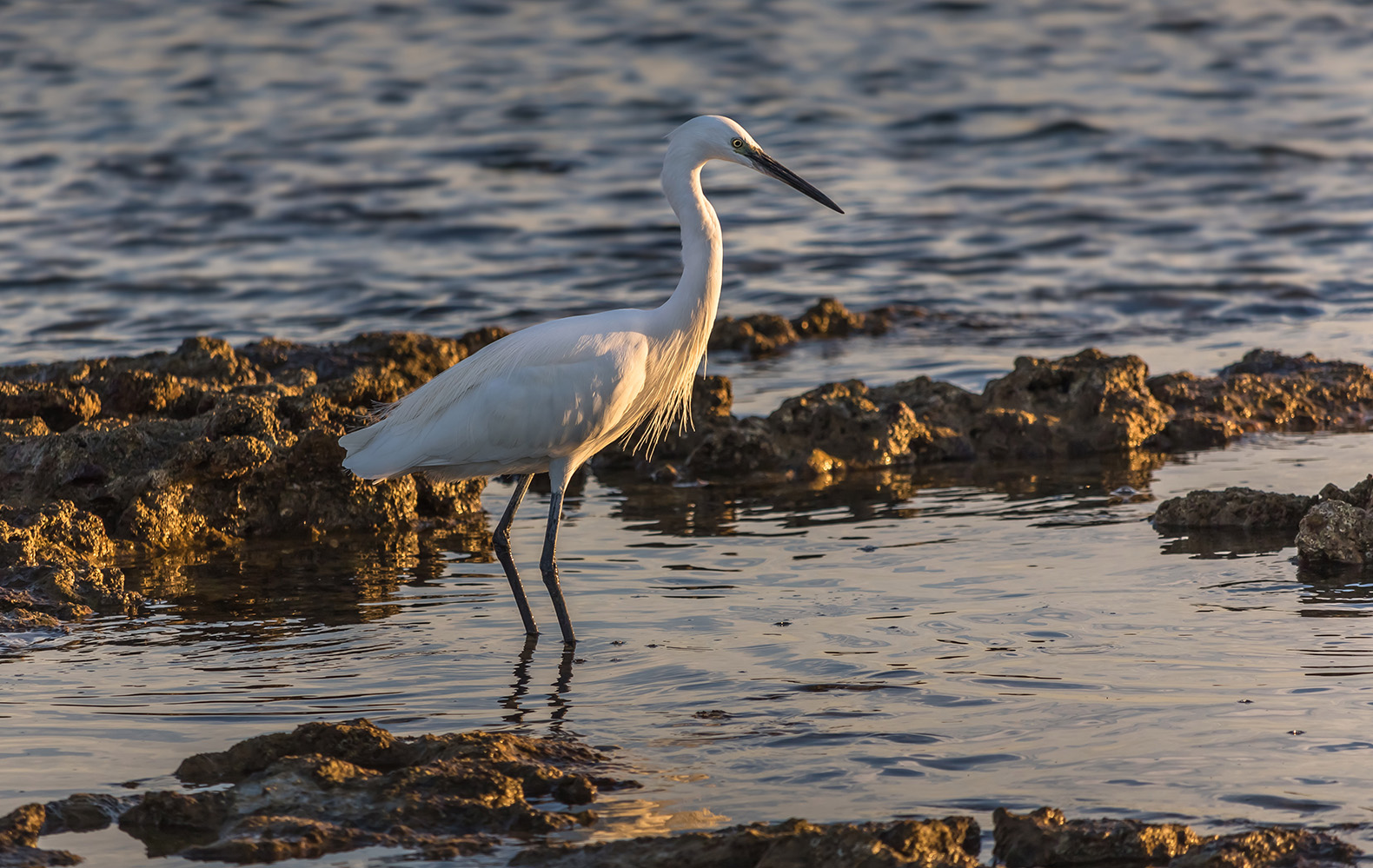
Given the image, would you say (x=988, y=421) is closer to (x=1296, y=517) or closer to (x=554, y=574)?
(x=1296, y=517)

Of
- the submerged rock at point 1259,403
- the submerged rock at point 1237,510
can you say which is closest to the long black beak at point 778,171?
the submerged rock at point 1237,510

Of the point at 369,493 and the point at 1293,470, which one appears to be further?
the point at 1293,470

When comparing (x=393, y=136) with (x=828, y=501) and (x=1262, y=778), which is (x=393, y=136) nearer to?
(x=828, y=501)

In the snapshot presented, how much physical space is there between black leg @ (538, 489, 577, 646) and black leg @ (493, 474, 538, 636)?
97mm

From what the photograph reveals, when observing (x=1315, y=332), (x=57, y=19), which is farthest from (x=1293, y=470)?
(x=57, y=19)

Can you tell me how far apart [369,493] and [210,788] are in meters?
3.08

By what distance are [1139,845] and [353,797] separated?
174 centimetres

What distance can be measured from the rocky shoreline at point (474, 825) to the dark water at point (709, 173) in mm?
6376

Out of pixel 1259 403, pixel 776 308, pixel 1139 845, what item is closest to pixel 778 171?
pixel 1139 845

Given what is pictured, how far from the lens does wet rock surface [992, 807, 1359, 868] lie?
10.3 feet

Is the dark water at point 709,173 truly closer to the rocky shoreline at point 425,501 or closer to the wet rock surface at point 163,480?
the rocky shoreline at point 425,501

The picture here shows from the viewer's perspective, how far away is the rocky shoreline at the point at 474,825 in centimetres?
315

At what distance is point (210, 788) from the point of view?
3.72 meters

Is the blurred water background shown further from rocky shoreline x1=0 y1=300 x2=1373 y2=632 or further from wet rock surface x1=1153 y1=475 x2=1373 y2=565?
rocky shoreline x1=0 y1=300 x2=1373 y2=632
